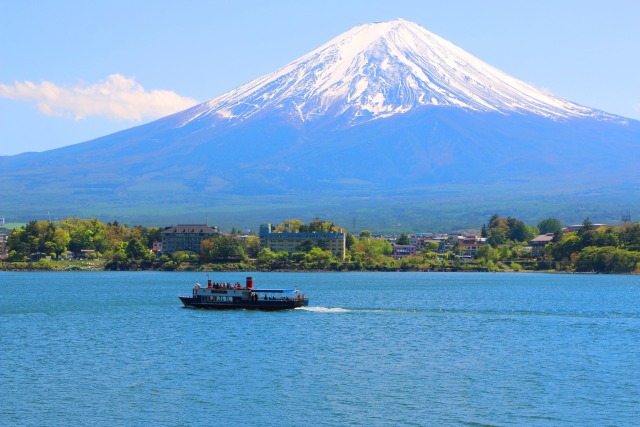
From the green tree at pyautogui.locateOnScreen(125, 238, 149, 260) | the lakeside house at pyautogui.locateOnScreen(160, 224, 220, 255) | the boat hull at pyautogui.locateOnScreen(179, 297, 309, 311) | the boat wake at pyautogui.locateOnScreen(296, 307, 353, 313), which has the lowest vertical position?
the boat wake at pyautogui.locateOnScreen(296, 307, 353, 313)

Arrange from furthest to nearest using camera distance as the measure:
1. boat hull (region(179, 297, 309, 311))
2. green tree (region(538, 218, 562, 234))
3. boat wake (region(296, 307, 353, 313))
A: green tree (region(538, 218, 562, 234)) → boat hull (region(179, 297, 309, 311)) → boat wake (region(296, 307, 353, 313))

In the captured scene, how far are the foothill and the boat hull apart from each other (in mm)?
44378

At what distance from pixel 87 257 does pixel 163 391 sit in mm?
78501

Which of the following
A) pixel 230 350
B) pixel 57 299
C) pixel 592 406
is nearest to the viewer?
pixel 592 406

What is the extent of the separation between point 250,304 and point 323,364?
16585 millimetres

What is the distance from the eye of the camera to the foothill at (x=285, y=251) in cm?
8794

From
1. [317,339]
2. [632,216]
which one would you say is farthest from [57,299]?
[632,216]

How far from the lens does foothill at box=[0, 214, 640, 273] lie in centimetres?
8794

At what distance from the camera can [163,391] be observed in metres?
23.6

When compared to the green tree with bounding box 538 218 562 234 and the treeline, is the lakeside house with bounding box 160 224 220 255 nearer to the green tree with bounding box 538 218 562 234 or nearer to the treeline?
the treeline

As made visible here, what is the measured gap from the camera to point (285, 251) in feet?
326

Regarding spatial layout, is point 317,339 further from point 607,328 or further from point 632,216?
point 632,216

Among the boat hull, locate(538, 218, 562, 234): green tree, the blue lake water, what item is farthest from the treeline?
the boat hull

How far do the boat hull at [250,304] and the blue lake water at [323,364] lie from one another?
650mm
